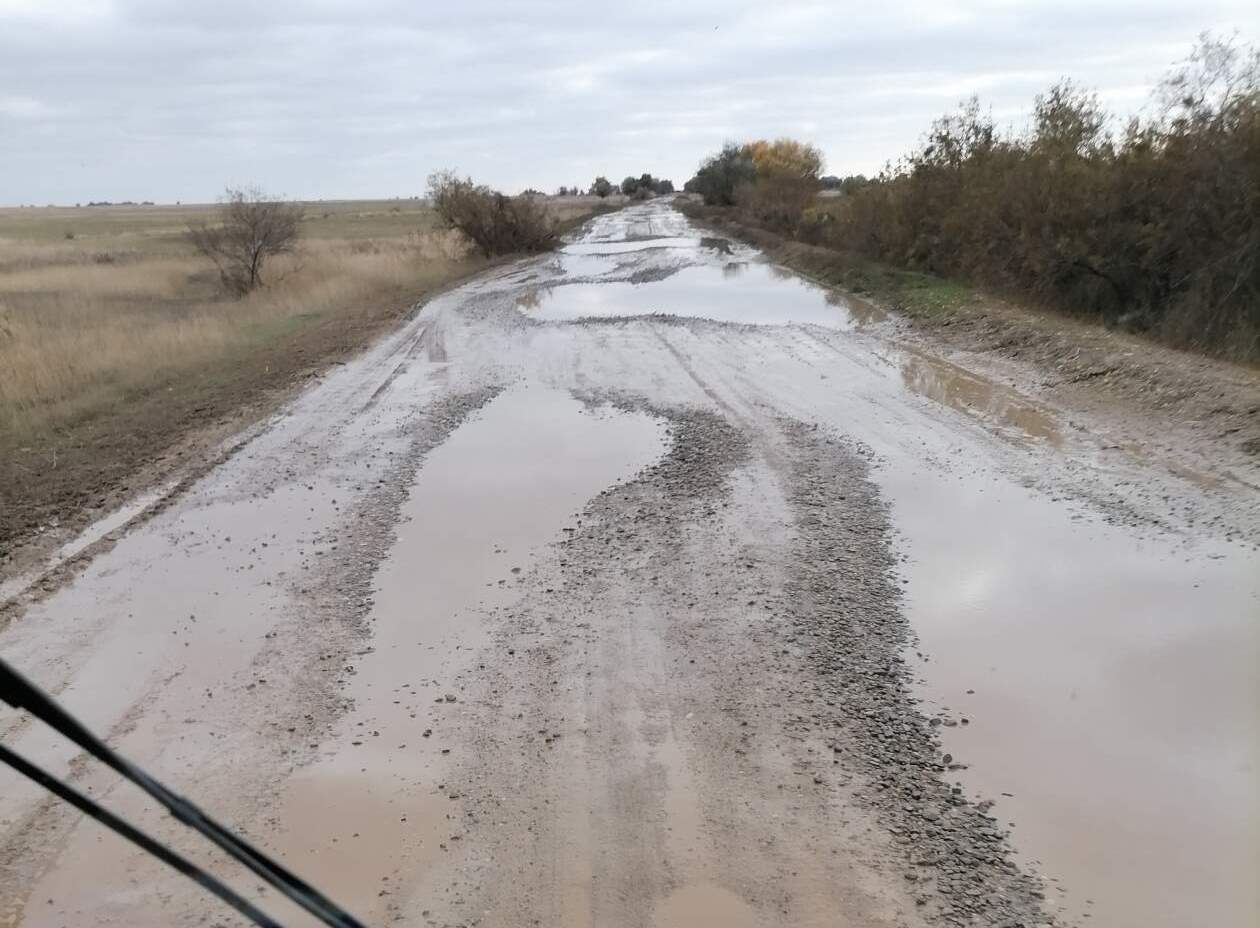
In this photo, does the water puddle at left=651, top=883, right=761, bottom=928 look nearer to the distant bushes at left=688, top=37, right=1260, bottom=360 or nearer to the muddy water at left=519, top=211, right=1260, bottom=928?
the muddy water at left=519, top=211, right=1260, bottom=928

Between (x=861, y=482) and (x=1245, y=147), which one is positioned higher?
(x=1245, y=147)

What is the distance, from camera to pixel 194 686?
492 cm

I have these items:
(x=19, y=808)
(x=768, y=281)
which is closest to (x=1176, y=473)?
(x=19, y=808)

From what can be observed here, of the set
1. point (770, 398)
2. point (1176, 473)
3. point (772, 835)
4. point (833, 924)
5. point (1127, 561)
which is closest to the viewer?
point (833, 924)

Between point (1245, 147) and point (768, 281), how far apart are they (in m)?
14.1

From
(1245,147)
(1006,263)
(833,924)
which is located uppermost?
(1245,147)

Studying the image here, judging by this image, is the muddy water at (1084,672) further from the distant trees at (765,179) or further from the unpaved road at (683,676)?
the distant trees at (765,179)

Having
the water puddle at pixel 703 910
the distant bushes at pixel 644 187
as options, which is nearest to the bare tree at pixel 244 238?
the water puddle at pixel 703 910

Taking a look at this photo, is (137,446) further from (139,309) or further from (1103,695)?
(139,309)

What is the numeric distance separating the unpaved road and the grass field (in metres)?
1.59

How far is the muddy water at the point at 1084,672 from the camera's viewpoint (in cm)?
353

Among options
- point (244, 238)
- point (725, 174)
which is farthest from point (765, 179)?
point (244, 238)

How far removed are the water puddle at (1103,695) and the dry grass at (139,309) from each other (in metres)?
10.3

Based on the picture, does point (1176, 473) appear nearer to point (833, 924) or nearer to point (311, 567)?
point (833, 924)
